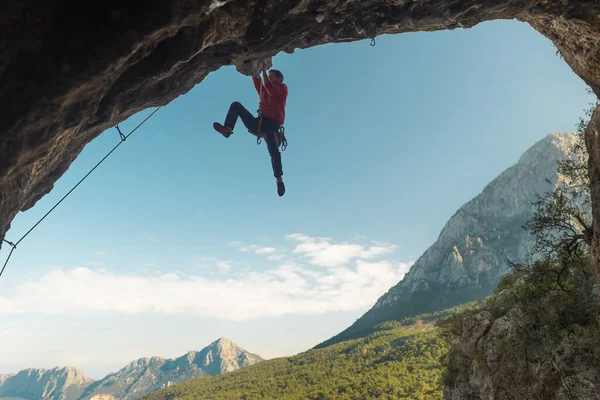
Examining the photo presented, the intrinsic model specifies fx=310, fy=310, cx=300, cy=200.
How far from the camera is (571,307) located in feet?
40.2

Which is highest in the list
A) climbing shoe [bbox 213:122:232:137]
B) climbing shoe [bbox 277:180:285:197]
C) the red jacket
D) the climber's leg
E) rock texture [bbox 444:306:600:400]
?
the red jacket

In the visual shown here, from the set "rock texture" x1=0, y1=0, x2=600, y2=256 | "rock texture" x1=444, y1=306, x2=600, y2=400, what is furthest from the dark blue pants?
"rock texture" x1=444, y1=306, x2=600, y2=400

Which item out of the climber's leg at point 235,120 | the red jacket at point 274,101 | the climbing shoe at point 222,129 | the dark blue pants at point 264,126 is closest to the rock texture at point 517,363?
the dark blue pants at point 264,126

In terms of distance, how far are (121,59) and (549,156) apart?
183 m

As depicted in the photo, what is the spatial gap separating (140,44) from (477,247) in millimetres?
158466

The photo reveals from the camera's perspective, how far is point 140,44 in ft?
17.7

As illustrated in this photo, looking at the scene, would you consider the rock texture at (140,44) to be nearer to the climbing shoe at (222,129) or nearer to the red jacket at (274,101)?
the climbing shoe at (222,129)

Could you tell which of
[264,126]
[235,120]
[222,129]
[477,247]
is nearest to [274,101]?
[264,126]

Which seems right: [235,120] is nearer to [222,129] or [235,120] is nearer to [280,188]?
[222,129]

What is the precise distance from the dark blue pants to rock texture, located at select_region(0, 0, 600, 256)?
140 cm

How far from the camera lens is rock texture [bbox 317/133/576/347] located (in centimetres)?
13012

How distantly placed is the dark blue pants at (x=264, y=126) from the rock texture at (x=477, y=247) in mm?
132773

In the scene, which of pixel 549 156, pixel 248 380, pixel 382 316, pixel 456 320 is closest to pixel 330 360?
pixel 248 380

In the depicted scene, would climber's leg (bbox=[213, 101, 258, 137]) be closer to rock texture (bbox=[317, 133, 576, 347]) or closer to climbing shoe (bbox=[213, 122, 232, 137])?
climbing shoe (bbox=[213, 122, 232, 137])
